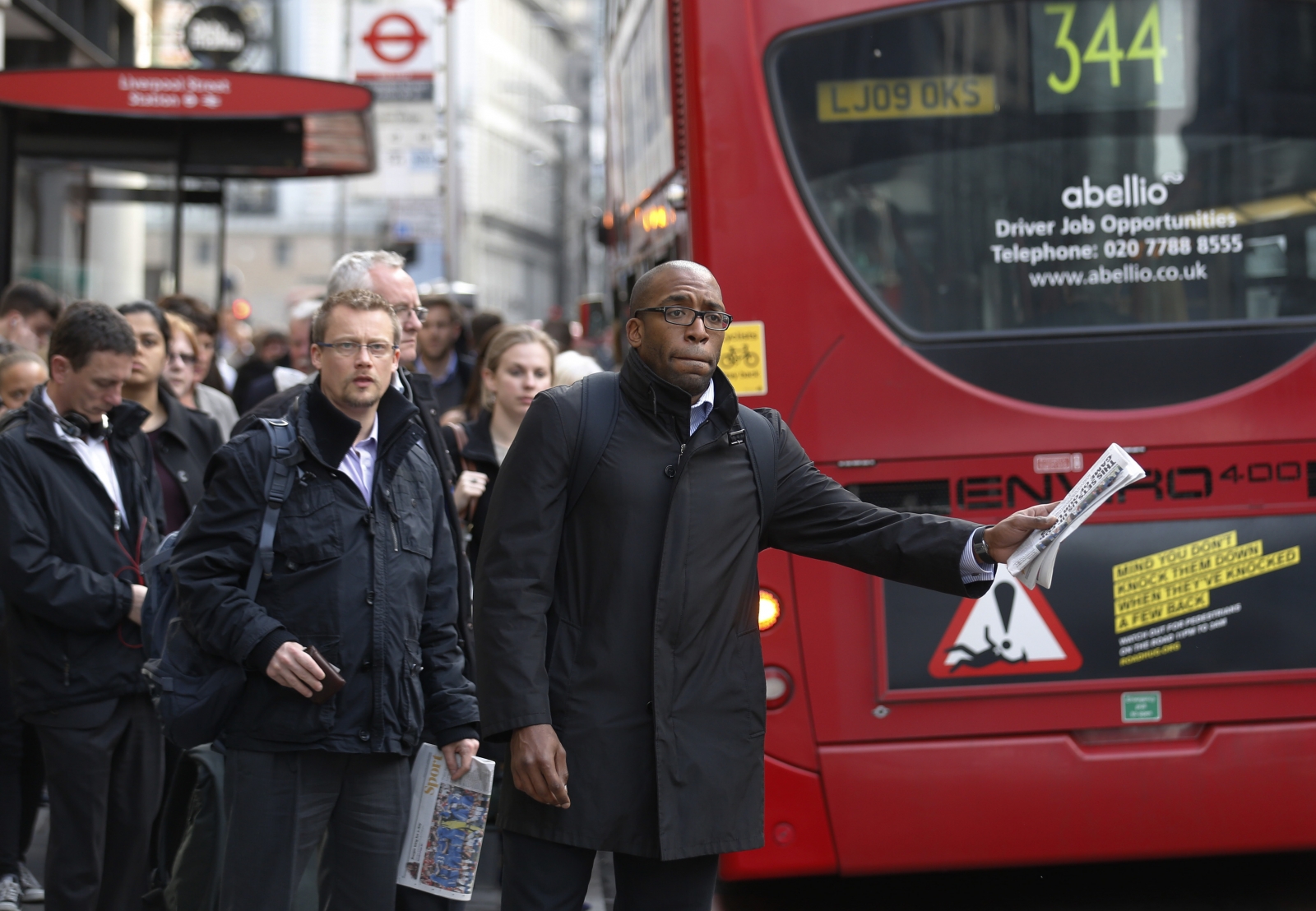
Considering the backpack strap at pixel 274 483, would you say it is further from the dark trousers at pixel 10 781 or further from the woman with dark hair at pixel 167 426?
the dark trousers at pixel 10 781

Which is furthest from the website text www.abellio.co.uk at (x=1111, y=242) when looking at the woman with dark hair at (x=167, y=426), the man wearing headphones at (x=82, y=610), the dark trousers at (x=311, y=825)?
the woman with dark hair at (x=167, y=426)

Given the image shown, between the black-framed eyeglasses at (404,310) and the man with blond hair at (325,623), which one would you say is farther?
the black-framed eyeglasses at (404,310)

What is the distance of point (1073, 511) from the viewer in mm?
3260

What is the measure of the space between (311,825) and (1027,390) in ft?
7.99

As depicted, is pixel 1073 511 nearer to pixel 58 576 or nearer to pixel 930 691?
pixel 930 691

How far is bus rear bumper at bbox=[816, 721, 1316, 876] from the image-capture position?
476 cm

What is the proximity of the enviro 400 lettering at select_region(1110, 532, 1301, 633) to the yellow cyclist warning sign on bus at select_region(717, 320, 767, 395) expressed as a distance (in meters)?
1.21

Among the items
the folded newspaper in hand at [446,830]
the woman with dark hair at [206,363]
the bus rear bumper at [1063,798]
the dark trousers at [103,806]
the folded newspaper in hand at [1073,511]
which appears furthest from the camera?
the woman with dark hair at [206,363]

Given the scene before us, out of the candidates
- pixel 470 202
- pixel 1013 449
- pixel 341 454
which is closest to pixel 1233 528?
pixel 1013 449

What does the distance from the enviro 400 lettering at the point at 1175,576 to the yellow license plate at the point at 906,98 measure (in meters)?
1.45

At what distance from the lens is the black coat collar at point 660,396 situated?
342 centimetres

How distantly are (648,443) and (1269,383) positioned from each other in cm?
234

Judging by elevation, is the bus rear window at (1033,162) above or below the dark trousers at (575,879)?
above

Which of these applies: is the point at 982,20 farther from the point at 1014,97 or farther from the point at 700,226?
the point at 700,226
